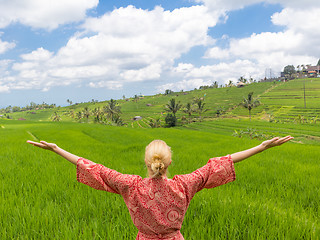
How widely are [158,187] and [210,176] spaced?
0.48 metres

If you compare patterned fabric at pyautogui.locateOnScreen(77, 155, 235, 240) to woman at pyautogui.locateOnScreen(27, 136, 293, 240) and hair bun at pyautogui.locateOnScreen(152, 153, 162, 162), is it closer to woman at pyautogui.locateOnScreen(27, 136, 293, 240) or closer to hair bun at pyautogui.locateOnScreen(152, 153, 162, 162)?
woman at pyautogui.locateOnScreen(27, 136, 293, 240)

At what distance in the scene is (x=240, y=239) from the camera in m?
2.33

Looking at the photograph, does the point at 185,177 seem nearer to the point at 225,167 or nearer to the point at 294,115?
the point at 225,167

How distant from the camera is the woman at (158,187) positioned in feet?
4.93

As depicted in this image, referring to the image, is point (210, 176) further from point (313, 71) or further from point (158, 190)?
point (313, 71)

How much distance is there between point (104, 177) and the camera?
5.34ft

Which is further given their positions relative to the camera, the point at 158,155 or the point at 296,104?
the point at 296,104

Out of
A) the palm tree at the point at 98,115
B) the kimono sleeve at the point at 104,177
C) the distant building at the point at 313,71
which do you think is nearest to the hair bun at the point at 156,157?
the kimono sleeve at the point at 104,177

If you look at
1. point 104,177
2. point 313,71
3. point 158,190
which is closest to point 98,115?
point 104,177

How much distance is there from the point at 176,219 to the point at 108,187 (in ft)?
2.12

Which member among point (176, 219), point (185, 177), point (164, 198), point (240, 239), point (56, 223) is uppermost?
point (185, 177)

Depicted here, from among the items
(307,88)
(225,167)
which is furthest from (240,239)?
(307,88)

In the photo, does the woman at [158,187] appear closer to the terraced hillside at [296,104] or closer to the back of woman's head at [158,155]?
the back of woman's head at [158,155]

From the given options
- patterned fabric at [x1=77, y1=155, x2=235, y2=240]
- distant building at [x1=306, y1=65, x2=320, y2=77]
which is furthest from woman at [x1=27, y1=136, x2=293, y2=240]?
distant building at [x1=306, y1=65, x2=320, y2=77]
